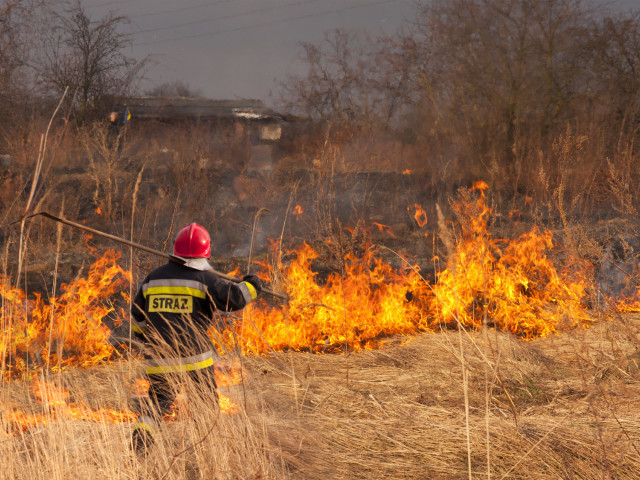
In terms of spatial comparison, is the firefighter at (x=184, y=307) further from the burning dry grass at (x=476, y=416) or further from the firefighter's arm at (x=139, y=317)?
the burning dry grass at (x=476, y=416)

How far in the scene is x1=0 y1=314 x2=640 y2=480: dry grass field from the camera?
8.92 ft

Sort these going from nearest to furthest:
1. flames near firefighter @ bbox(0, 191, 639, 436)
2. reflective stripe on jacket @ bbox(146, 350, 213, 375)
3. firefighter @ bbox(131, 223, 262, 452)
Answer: reflective stripe on jacket @ bbox(146, 350, 213, 375)
firefighter @ bbox(131, 223, 262, 452)
flames near firefighter @ bbox(0, 191, 639, 436)

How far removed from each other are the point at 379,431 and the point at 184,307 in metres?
1.58

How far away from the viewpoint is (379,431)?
3771mm

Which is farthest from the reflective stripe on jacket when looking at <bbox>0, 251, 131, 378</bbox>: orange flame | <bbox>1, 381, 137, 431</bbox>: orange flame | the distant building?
the distant building

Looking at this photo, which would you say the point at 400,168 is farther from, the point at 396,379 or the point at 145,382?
the point at 145,382

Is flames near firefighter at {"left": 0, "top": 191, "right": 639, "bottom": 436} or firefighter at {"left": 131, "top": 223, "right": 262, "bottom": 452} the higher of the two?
firefighter at {"left": 131, "top": 223, "right": 262, "bottom": 452}

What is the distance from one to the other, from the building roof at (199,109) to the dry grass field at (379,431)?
17085 mm

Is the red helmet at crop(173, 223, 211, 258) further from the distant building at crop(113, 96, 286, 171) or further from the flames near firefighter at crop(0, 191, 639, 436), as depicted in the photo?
the distant building at crop(113, 96, 286, 171)

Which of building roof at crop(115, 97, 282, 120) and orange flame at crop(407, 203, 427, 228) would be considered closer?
orange flame at crop(407, 203, 427, 228)

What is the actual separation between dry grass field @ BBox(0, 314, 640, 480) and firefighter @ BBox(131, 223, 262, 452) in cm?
21

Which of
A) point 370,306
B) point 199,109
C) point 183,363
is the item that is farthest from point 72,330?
point 199,109

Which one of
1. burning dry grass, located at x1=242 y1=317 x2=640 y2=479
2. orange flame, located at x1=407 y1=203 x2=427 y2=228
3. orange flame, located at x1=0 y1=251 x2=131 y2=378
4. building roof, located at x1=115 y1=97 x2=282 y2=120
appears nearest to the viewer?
burning dry grass, located at x1=242 y1=317 x2=640 y2=479

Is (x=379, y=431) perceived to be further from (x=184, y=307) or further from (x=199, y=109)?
(x=199, y=109)
